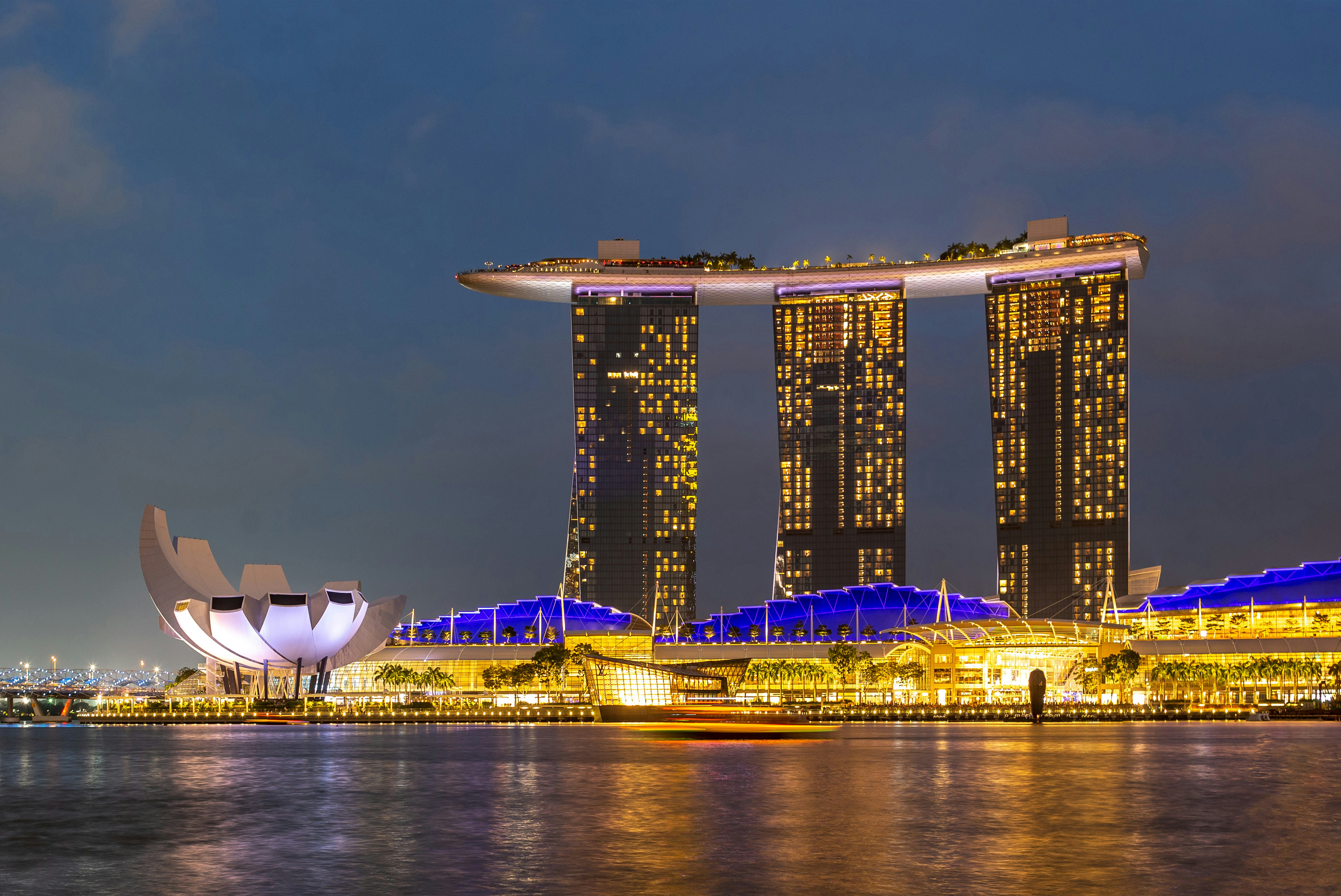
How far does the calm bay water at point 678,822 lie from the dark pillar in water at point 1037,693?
→ 5285cm

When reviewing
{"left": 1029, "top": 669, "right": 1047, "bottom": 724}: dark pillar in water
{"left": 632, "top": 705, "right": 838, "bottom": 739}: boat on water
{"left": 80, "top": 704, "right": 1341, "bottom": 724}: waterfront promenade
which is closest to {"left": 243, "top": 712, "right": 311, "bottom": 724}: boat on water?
{"left": 80, "top": 704, "right": 1341, "bottom": 724}: waterfront promenade

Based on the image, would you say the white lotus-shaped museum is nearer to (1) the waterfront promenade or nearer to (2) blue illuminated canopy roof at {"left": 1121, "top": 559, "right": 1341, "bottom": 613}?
(1) the waterfront promenade

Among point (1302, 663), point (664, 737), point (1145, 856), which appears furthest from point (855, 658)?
point (1145, 856)

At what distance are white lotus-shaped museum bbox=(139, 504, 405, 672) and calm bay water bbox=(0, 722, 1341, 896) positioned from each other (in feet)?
193

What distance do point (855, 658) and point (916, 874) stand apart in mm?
143900

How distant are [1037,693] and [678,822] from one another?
10296 centimetres

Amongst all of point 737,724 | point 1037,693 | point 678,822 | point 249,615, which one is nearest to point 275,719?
point 249,615

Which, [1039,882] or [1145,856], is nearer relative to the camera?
[1039,882]

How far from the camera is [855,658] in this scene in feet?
565

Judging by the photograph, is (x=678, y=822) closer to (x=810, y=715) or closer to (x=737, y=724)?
(x=737, y=724)

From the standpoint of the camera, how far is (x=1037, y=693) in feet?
447

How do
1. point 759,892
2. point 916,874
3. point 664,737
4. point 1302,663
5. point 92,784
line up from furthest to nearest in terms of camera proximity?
point 1302,663 < point 664,737 < point 92,784 < point 916,874 < point 759,892

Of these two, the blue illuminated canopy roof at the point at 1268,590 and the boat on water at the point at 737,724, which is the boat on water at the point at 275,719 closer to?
the boat on water at the point at 737,724

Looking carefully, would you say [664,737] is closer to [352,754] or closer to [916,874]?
[352,754]
